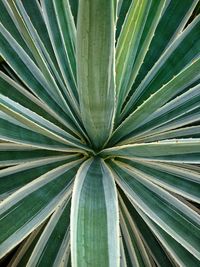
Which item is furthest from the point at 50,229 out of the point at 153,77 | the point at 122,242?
the point at 153,77

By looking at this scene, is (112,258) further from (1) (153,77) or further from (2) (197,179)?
(1) (153,77)

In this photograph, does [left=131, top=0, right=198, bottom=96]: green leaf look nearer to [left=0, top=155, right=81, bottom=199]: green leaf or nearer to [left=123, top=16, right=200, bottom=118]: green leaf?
[left=123, top=16, right=200, bottom=118]: green leaf

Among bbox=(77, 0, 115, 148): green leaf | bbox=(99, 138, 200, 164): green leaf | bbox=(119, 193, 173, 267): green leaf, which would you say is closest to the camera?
bbox=(77, 0, 115, 148): green leaf

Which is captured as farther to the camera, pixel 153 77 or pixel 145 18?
pixel 153 77

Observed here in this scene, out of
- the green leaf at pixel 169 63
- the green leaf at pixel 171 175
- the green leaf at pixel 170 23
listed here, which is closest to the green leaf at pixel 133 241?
the green leaf at pixel 171 175

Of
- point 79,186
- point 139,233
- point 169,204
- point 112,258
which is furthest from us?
point 139,233

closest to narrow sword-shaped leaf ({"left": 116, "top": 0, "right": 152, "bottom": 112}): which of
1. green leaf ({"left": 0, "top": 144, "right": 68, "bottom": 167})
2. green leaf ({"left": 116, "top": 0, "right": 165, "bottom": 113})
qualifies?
green leaf ({"left": 116, "top": 0, "right": 165, "bottom": 113})

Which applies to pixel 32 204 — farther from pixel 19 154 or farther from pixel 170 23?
pixel 170 23

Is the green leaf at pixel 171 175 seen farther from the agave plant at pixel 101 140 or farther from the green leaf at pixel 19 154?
the green leaf at pixel 19 154
